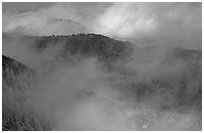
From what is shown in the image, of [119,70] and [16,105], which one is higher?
[119,70]

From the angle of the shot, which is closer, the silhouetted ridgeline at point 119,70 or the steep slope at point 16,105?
the steep slope at point 16,105

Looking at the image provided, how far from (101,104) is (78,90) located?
8816 mm

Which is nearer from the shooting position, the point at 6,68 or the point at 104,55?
the point at 6,68

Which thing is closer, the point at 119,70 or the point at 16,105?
the point at 16,105

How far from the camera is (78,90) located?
95688 mm

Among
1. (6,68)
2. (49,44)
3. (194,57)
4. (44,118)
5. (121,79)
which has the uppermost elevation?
(49,44)

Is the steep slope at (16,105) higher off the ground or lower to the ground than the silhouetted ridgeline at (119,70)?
lower

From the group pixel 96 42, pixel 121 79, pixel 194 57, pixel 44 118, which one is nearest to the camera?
pixel 44 118

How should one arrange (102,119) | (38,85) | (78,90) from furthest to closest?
(78,90), (102,119), (38,85)

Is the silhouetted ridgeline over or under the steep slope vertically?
over

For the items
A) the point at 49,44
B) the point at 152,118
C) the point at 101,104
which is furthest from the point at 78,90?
the point at 49,44

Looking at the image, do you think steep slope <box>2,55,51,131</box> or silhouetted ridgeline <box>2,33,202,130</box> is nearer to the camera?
steep slope <box>2,55,51,131</box>

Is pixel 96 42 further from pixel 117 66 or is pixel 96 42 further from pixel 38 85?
pixel 38 85

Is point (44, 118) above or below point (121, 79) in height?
below
